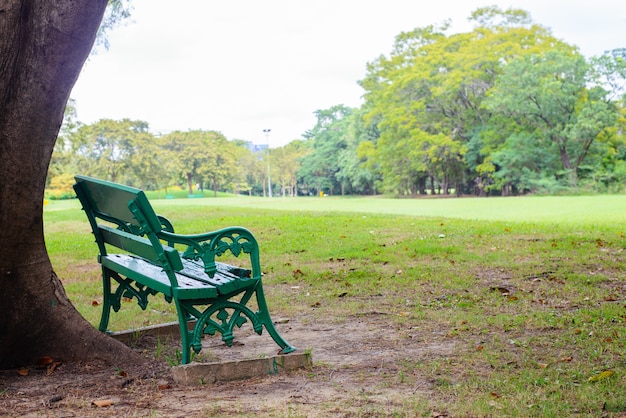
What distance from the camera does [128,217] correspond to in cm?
392

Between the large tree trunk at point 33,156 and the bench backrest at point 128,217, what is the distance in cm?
41

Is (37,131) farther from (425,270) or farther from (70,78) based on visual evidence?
(425,270)

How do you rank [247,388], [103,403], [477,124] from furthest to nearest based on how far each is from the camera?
[477,124] → [247,388] → [103,403]

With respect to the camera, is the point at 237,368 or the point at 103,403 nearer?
the point at 103,403

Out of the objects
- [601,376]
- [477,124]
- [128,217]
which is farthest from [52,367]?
[477,124]

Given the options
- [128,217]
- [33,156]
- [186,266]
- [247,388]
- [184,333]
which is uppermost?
[33,156]

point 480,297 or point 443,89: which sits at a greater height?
point 443,89

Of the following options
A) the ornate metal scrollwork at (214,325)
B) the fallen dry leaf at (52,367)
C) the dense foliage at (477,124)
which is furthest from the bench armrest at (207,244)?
the dense foliage at (477,124)

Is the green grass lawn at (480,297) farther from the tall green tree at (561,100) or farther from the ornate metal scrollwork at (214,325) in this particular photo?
the tall green tree at (561,100)

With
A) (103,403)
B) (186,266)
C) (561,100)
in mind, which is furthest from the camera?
(561,100)

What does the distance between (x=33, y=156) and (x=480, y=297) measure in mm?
4490

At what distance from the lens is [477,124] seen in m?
51.5

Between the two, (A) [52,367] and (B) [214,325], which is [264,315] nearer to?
(B) [214,325]

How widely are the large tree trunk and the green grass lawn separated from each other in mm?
1632
